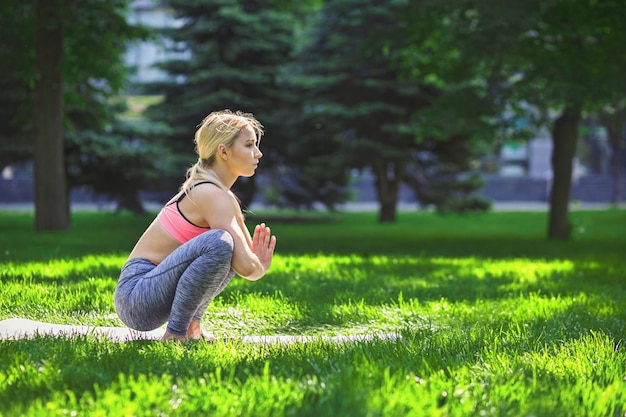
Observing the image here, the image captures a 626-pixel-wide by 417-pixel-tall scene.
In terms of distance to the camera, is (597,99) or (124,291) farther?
(597,99)

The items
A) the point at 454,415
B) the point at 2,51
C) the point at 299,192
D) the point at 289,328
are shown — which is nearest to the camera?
the point at 454,415

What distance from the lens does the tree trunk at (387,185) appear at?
23422mm

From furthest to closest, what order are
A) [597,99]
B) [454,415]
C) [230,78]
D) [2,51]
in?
1. [230,78]
2. [2,51]
3. [597,99]
4. [454,415]

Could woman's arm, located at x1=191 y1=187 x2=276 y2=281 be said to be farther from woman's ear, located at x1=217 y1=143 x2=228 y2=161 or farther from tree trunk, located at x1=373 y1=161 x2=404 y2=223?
tree trunk, located at x1=373 y1=161 x2=404 y2=223

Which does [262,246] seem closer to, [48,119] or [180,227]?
[180,227]

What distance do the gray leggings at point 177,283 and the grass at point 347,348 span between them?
0.19 m

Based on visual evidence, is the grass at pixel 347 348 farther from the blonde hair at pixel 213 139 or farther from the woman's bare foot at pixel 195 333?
the blonde hair at pixel 213 139

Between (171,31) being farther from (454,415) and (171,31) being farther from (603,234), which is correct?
(454,415)

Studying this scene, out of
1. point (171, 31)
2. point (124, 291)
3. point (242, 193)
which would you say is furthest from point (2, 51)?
point (124, 291)

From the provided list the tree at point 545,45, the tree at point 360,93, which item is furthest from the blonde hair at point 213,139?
the tree at point 360,93

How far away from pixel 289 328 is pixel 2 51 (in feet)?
38.0

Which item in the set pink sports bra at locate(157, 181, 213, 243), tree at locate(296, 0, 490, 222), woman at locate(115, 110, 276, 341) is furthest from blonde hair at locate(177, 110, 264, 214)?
tree at locate(296, 0, 490, 222)

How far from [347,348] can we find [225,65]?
19574 millimetres

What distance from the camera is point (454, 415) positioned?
3.03 m
